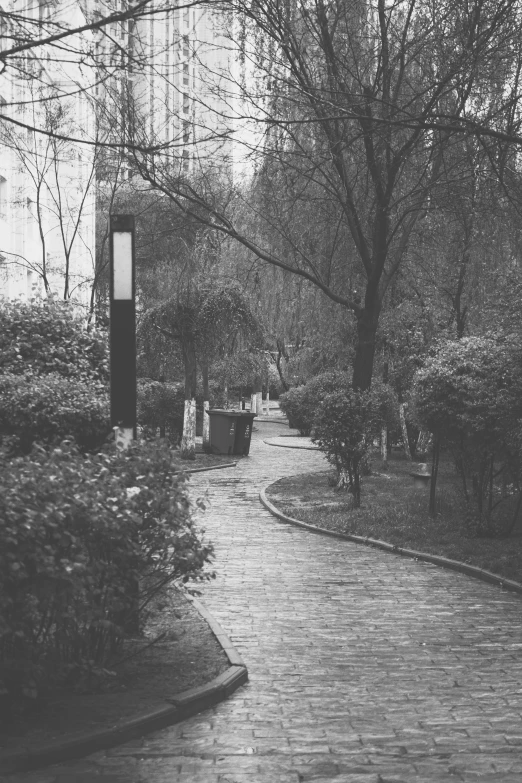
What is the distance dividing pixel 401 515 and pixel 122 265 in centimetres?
961

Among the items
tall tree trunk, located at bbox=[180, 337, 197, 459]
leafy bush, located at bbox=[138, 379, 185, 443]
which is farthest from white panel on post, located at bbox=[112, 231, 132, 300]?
leafy bush, located at bbox=[138, 379, 185, 443]

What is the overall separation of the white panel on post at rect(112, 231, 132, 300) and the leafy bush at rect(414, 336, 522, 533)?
6326mm

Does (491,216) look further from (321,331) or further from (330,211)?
(321,331)

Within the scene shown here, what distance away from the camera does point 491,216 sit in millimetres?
19281

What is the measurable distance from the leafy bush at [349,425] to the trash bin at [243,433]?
1308cm

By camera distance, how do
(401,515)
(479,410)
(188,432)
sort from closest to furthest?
(479,410) < (401,515) < (188,432)

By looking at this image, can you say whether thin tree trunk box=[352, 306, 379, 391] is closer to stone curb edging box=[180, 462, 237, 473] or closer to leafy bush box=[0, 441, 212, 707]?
stone curb edging box=[180, 462, 237, 473]

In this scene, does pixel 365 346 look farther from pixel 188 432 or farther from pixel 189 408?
pixel 188 432

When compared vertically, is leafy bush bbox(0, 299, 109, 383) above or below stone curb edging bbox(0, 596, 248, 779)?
above

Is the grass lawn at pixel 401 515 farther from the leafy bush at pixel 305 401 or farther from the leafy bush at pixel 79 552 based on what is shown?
the leafy bush at pixel 305 401

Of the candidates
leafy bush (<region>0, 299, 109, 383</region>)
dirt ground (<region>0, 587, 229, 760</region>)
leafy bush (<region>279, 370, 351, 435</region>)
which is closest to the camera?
dirt ground (<region>0, 587, 229, 760</region>)

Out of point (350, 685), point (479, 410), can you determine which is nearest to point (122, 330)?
point (350, 685)

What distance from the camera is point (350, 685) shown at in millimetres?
7098

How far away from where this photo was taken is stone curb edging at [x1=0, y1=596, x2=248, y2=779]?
523 centimetres
